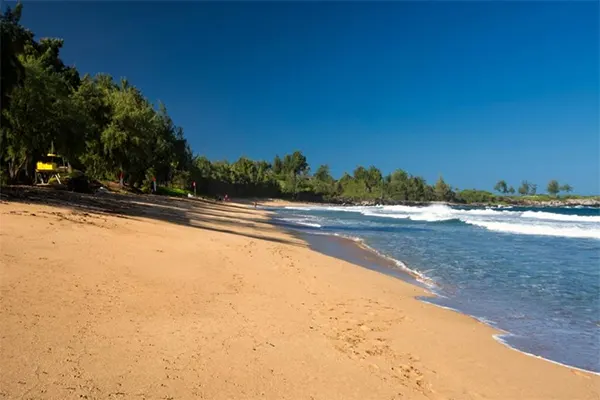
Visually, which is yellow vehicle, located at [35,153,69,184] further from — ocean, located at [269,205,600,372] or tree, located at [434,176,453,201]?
tree, located at [434,176,453,201]

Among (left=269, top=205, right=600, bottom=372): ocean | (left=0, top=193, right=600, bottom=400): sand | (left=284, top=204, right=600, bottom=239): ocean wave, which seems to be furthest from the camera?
(left=284, top=204, right=600, bottom=239): ocean wave

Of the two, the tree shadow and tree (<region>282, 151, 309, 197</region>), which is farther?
tree (<region>282, 151, 309, 197</region>)

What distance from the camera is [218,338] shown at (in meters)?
5.24

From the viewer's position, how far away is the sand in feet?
13.1

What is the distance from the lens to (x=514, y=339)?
22.6ft

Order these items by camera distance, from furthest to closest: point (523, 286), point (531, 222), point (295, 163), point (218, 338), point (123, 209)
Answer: point (295, 163) < point (531, 222) < point (123, 209) < point (523, 286) < point (218, 338)

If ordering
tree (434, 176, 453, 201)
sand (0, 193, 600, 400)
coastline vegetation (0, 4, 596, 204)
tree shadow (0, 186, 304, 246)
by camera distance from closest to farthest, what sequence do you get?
sand (0, 193, 600, 400), tree shadow (0, 186, 304, 246), coastline vegetation (0, 4, 596, 204), tree (434, 176, 453, 201)

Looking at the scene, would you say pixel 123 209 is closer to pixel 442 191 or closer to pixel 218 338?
pixel 218 338

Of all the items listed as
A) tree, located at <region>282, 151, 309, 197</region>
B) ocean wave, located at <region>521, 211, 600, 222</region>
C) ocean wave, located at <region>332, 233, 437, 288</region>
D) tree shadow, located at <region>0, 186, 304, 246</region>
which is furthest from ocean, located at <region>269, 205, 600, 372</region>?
tree, located at <region>282, 151, 309, 197</region>

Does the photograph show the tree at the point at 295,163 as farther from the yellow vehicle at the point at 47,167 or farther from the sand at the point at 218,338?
the sand at the point at 218,338

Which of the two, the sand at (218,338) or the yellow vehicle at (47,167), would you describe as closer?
the sand at (218,338)

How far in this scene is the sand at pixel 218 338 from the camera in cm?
400

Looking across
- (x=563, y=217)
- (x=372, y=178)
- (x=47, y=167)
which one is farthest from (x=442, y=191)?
(x=47, y=167)

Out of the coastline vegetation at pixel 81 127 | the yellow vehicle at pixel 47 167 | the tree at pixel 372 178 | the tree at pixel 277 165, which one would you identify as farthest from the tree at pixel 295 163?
the yellow vehicle at pixel 47 167
